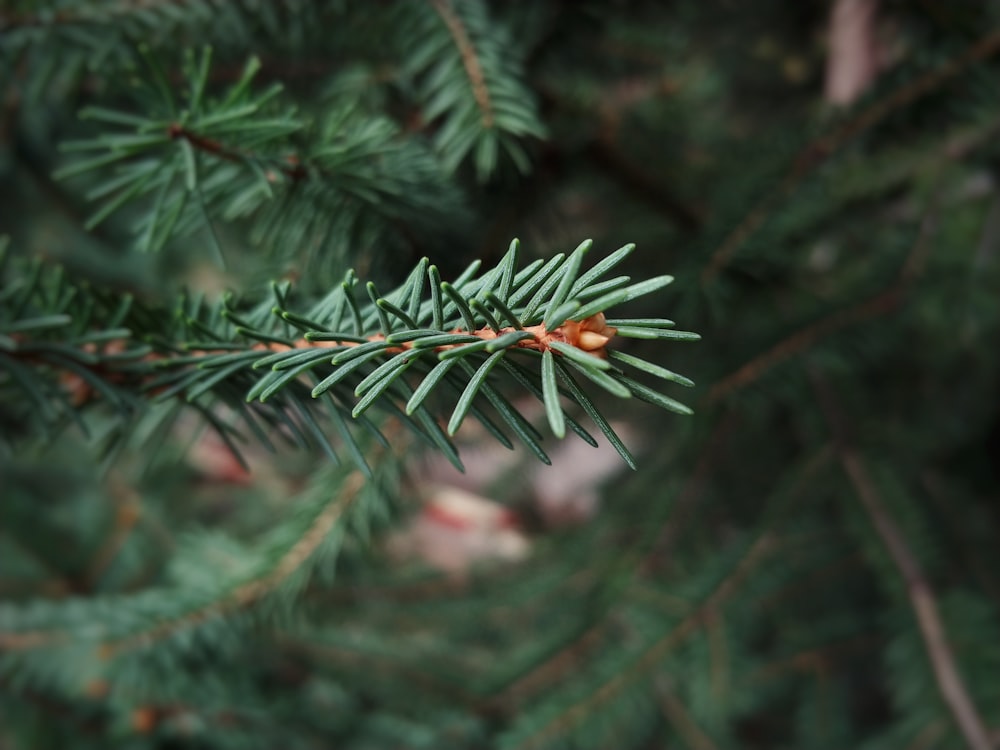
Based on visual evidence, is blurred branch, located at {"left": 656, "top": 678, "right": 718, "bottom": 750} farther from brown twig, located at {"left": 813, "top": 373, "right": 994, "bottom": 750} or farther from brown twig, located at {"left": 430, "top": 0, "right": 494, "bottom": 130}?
brown twig, located at {"left": 430, "top": 0, "right": 494, "bottom": 130}

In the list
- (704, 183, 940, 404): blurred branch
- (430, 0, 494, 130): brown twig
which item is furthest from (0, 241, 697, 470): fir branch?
(704, 183, 940, 404): blurred branch

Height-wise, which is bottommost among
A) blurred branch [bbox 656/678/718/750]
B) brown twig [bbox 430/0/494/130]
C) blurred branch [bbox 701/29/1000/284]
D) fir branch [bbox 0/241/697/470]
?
blurred branch [bbox 656/678/718/750]

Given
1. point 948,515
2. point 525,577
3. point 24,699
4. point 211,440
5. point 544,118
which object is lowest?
point 948,515

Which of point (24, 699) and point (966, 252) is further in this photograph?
point (24, 699)

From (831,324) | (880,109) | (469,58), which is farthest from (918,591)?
(469,58)

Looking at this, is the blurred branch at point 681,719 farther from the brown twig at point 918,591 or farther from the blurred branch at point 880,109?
the blurred branch at point 880,109

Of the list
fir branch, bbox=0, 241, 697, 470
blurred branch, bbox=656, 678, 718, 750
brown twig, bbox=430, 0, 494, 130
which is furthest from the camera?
blurred branch, bbox=656, 678, 718, 750

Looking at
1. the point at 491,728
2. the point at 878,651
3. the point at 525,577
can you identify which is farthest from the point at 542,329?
the point at 878,651

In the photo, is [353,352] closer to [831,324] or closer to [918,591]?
[831,324]

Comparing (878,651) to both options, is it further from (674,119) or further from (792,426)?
(674,119)
